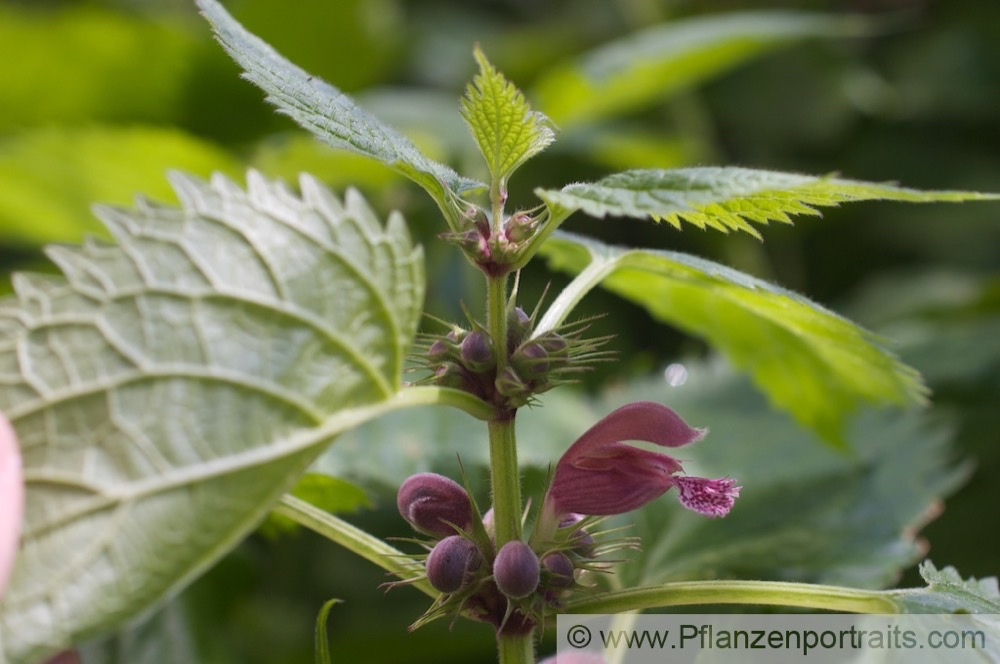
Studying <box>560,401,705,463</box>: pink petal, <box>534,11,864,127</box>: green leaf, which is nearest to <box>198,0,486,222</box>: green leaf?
<box>560,401,705,463</box>: pink petal

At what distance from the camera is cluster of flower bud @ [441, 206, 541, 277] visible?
1.48 ft

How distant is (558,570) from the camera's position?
0.45 metres

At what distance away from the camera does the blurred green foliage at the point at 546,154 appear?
108cm

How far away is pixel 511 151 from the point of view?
459mm

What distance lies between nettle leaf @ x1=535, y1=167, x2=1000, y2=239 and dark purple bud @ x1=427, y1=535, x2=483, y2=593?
0.15 m

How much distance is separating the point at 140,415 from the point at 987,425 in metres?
0.99

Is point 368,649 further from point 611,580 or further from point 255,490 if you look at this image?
point 255,490

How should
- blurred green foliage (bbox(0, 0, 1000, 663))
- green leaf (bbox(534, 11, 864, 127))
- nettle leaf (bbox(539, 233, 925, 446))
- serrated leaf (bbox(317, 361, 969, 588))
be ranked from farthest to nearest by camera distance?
green leaf (bbox(534, 11, 864, 127))
blurred green foliage (bbox(0, 0, 1000, 663))
serrated leaf (bbox(317, 361, 969, 588))
nettle leaf (bbox(539, 233, 925, 446))

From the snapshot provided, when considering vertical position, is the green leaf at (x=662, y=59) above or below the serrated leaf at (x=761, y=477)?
above

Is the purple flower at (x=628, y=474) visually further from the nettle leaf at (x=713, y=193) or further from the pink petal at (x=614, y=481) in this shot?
the nettle leaf at (x=713, y=193)

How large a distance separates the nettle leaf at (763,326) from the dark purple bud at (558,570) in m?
0.11

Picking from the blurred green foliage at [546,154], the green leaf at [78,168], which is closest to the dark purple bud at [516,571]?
the blurred green foliage at [546,154]

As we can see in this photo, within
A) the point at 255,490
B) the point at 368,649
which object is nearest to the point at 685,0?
the point at 368,649

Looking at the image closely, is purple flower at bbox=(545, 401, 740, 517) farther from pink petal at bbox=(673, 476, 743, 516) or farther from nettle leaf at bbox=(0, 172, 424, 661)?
nettle leaf at bbox=(0, 172, 424, 661)
